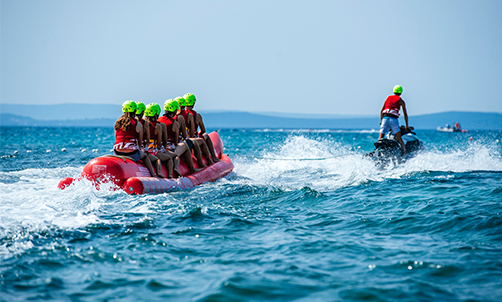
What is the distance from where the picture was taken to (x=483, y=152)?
12891 mm

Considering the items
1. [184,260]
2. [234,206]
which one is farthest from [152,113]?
[184,260]

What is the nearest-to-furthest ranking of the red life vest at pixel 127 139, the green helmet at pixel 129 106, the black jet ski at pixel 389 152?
the green helmet at pixel 129 106, the red life vest at pixel 127 139, the black jet ski at pixel 389 152

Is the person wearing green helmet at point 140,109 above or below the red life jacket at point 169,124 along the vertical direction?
above

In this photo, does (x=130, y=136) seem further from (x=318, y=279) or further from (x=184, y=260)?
(x=318, y=279)

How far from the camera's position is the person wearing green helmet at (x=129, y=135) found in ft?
25.3

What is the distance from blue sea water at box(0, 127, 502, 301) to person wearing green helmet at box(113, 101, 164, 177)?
886mm

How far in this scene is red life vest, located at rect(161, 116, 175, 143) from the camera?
29.4 feet

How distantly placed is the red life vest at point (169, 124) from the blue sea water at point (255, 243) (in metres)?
1.59

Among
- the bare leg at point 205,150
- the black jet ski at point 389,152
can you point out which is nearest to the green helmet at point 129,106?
the bare leg at point 205,150

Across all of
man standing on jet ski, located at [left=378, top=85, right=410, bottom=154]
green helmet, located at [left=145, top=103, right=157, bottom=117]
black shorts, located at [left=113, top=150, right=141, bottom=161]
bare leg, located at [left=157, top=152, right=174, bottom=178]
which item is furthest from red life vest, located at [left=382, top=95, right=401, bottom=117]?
black shorts, located at [left=113, top=150, right=141, bottom=161]

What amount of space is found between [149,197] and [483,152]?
10567 mm

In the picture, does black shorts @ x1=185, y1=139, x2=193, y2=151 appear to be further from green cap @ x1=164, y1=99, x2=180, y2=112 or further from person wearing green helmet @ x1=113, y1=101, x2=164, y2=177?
person wearing green helmet @ x1=113, y1=101, x2=164, y2=177

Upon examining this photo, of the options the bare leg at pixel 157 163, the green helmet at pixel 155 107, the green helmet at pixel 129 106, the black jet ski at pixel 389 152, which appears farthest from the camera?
the black jet ski at pixel 389 152

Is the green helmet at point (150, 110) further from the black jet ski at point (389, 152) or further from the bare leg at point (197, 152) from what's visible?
the black jet ski at point (389, 152)
